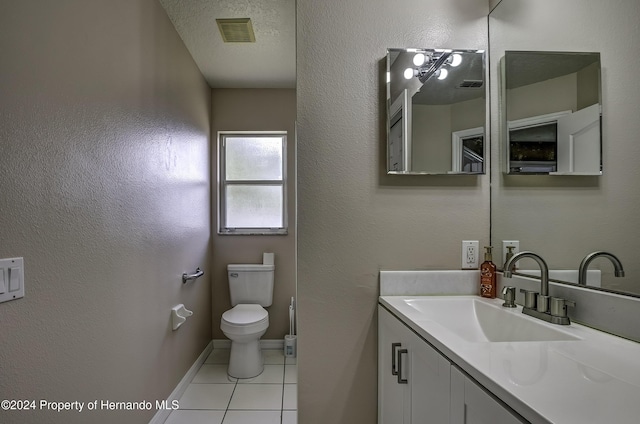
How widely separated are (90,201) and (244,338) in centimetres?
153

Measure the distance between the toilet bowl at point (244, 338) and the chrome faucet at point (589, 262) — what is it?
6.62ft

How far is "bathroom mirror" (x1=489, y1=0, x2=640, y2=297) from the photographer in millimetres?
851

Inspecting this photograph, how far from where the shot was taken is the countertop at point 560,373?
1.65ft

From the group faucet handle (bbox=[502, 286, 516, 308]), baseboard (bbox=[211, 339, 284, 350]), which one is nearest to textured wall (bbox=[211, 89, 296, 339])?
baseboard (bbox=[211, 339, 284, 350])

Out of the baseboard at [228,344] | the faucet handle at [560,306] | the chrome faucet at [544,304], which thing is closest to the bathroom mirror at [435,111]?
the chrome faucet at [544,304]

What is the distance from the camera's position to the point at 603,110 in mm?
930

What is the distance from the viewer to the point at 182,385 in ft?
7.14

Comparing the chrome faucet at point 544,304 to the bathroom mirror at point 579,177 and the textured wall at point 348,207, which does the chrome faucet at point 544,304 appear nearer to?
the bathroom mirror at point 579,177

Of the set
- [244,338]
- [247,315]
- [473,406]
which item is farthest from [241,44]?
[473,406]

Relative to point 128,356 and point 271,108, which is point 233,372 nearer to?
point 128,356

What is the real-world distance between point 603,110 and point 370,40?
0.91m

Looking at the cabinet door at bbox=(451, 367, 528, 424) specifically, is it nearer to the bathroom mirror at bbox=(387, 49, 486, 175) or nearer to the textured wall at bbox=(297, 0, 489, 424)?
the textured wall at bbox=(297, 0, 489, 424)

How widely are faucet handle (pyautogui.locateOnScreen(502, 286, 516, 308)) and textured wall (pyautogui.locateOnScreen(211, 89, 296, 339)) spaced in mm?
2068

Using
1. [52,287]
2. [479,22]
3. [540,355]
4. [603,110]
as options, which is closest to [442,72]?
[479,22]
